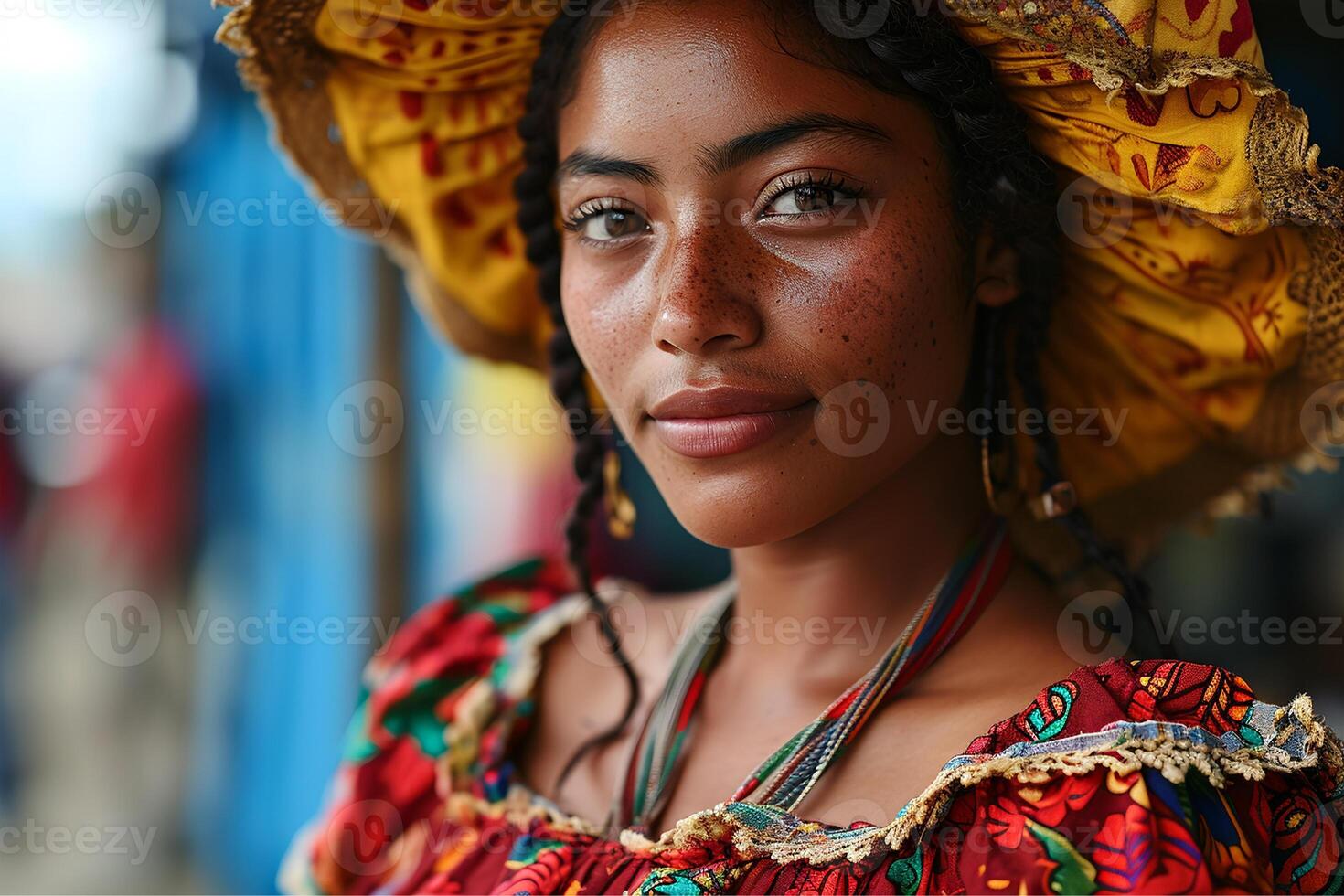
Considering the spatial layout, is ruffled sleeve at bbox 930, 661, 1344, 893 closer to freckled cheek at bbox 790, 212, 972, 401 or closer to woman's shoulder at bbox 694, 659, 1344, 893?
woman's shoulder at bbox 694, 659, 1344, 893

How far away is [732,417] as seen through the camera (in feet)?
3.88

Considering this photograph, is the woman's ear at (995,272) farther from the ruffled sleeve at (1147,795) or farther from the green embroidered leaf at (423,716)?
the green embroidered leaf at (423,716)

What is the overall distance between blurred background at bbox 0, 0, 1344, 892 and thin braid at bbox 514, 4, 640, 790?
0.70m

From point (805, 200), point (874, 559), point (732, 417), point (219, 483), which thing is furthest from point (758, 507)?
point (219, 483)

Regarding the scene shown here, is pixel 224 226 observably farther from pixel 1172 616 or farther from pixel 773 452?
pixel 1172 616

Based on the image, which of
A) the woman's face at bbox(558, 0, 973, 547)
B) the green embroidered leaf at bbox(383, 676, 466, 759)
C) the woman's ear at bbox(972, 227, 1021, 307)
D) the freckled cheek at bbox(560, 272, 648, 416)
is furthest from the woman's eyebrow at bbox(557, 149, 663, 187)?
the green embroidered leaf at bbox(383, 676, 466, 759)

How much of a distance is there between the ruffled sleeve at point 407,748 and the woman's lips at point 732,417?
52cm

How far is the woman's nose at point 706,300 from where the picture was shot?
1.14 metres

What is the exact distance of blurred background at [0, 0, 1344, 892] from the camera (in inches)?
93.7

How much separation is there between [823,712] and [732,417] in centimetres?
33

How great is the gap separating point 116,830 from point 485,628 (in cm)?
232

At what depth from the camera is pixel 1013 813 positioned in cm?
100

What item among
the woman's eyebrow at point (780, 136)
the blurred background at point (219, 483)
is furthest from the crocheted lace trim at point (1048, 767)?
the blurred background at point (219, 483)

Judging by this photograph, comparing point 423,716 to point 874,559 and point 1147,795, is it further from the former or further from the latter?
point 1147,795
